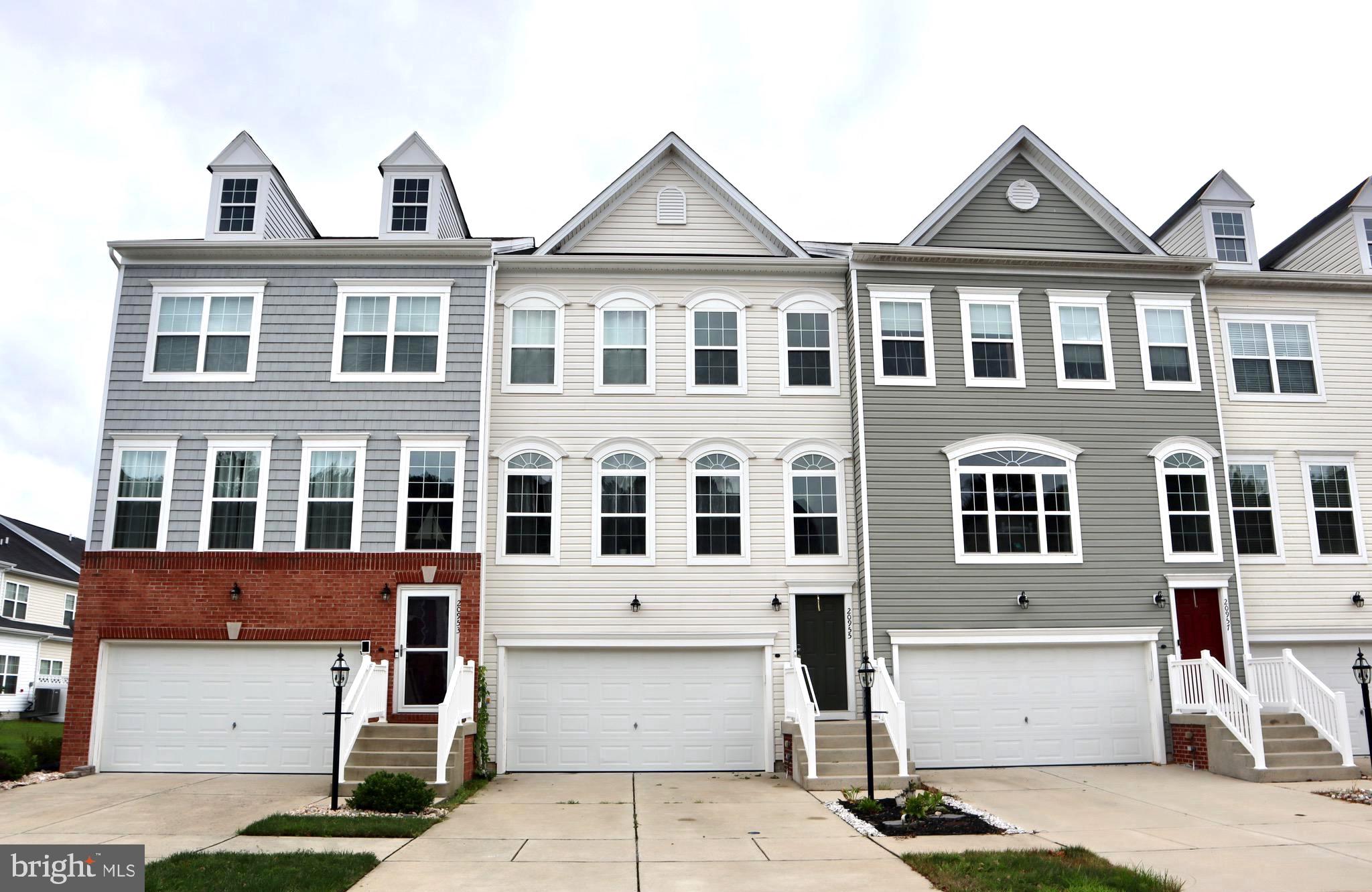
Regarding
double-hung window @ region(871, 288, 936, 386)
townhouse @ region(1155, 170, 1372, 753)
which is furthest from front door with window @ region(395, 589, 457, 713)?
townhouse @ region(1155, 170, 1372, 753)

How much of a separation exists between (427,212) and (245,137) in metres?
3.73

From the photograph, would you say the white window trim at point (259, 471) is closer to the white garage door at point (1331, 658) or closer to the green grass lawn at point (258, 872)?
the green grass lawn at point (258, 872)

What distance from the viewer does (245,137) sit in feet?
61.5

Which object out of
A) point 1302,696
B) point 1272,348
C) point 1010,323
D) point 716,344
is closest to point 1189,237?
point 1272,348

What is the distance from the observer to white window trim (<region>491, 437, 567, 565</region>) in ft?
57.4

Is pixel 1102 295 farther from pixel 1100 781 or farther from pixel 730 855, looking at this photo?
pixel 730 855

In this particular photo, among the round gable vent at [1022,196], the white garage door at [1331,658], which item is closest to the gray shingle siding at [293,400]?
the round gable vent at [1022,196]

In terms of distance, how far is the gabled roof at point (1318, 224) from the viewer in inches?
786

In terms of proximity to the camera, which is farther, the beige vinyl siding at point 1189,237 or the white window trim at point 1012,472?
the beige vinyl siding at point 1189,237

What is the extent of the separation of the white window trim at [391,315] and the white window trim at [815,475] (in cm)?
520

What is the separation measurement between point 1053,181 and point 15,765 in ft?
66.9

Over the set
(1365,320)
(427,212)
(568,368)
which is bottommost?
(568,368)

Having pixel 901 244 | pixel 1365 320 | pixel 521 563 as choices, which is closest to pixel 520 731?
pixel 521 563

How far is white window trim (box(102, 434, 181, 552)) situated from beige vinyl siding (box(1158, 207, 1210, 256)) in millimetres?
19242
